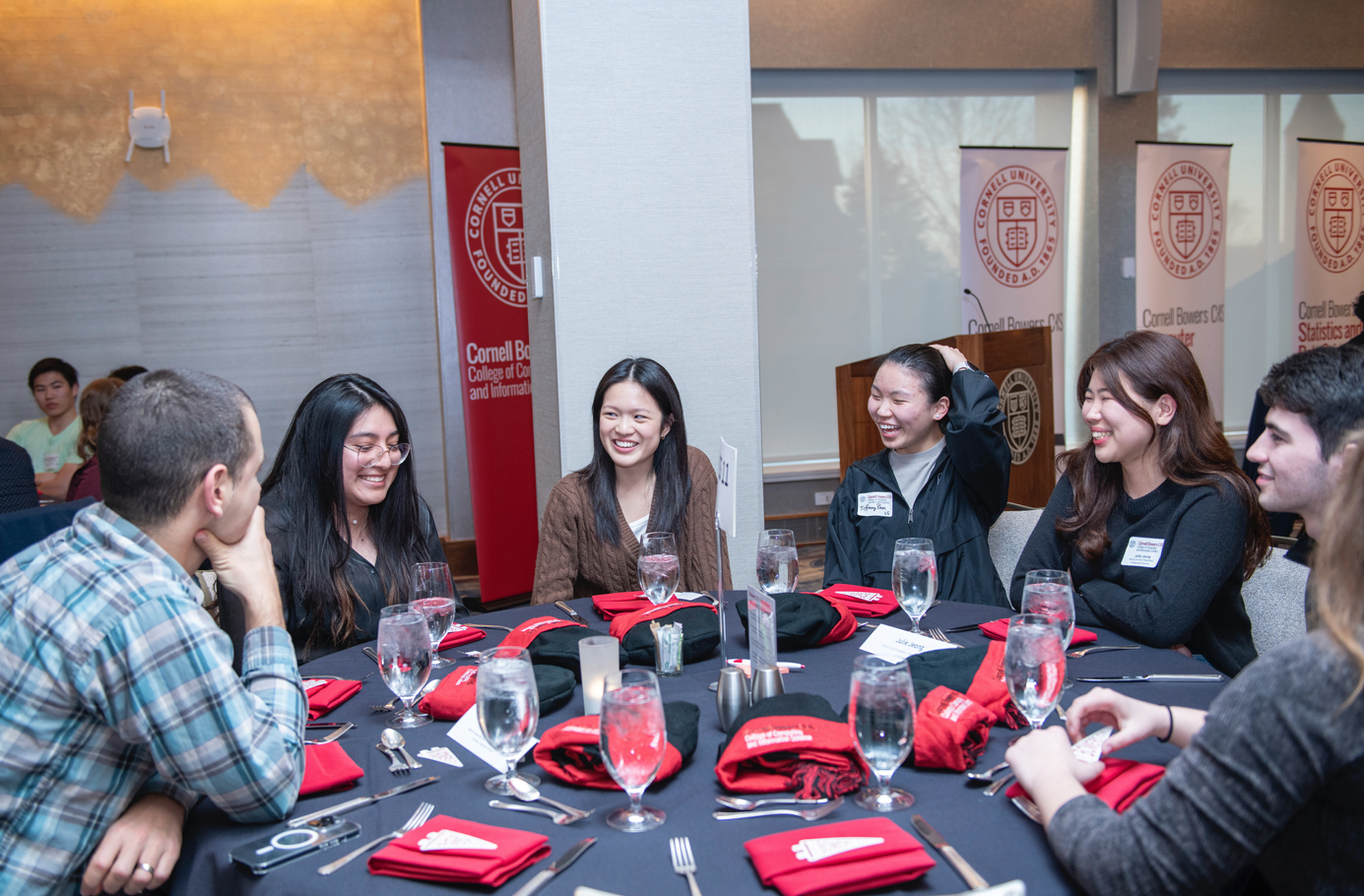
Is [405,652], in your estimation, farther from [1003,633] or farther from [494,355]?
[494,355]

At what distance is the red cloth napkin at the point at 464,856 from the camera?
1.00 meters

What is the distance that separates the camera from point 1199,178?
6.56 meters

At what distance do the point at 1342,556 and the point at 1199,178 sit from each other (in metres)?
6.69

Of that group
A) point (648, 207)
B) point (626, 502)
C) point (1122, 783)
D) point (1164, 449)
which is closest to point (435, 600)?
point (626, 502)

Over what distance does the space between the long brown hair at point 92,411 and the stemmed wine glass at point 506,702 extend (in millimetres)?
4060

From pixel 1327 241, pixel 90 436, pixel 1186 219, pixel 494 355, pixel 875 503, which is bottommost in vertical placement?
pixel 875 503

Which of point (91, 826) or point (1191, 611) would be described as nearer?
point (91, 826)

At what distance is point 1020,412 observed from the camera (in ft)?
14.6

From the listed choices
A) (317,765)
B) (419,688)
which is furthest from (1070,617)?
(317,765)

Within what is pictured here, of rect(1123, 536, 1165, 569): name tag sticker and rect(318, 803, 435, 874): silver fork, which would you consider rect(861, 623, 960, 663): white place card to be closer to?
rect(1123, 536, 1165, 569): name tag sticker

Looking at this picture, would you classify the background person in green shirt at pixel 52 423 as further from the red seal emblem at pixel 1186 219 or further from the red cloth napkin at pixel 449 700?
the red seal emblem at pixel 1186 219

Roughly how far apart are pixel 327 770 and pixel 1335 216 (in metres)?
8.12

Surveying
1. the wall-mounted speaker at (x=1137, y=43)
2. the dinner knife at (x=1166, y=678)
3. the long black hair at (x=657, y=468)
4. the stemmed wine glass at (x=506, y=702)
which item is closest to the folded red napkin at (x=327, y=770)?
the stemmed wine glass at (x=506, y=702)

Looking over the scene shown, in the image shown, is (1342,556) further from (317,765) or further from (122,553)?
(122,553)
